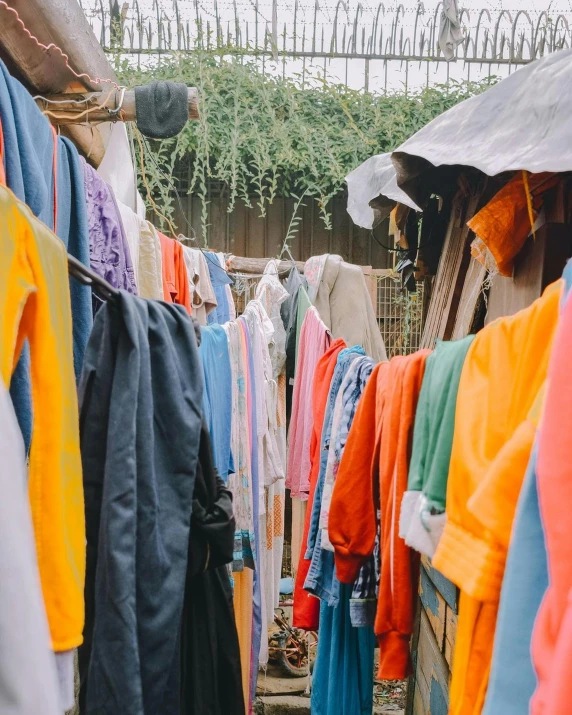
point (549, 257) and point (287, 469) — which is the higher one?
point (549, 257)

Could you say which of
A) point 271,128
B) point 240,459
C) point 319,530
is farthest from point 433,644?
point 271,128

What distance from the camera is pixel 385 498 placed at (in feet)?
5.51

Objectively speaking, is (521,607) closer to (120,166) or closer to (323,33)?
(120,166)

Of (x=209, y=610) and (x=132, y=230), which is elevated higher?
(x=132, y=230)

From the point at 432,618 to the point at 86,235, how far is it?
2.09 meters

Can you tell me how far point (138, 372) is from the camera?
1154 mm

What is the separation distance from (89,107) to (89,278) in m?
1.59

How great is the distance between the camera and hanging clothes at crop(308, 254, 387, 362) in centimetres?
459

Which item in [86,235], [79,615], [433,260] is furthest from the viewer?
[433,260]

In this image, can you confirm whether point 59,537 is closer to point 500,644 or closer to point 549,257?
point 500,644

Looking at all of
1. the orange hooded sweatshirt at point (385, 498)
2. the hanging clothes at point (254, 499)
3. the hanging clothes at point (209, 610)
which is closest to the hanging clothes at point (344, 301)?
the hanging clothes at point (254, 499)

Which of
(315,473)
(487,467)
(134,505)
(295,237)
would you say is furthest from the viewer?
(295,237)

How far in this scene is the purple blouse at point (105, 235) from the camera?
2.10 metres

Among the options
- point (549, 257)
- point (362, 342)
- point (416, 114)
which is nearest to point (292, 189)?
point (416, 114)
